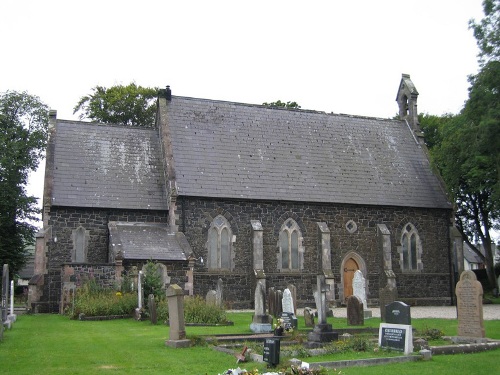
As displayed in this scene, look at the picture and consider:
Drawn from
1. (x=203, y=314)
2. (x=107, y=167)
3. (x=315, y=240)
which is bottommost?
(x=203, y=314)

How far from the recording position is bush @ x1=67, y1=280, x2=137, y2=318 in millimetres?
23964

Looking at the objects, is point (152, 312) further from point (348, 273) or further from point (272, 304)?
point (348, 273)

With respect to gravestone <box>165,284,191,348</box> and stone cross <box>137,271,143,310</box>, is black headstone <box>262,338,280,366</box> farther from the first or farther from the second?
stone cross <box>137,271,143,310</box>

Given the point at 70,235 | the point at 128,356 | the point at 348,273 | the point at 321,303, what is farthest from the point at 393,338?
the point at 70,235

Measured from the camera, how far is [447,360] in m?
13.4

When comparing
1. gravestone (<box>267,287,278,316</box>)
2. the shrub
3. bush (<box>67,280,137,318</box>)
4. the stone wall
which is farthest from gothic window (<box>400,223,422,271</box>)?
the shrub

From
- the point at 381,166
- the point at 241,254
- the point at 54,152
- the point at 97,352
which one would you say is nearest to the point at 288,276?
the point at 241,254

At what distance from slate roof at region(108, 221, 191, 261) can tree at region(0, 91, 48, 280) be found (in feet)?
43.8

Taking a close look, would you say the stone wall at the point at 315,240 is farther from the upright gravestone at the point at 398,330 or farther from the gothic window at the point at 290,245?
the upright gravestone at the point at 398,330

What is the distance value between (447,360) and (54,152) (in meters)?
24.5

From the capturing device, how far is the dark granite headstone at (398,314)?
589 inches

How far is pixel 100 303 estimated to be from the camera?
949 inches

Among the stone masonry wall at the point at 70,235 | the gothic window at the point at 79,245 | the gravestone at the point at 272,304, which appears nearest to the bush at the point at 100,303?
the stone masonry wall at the point at 70,235

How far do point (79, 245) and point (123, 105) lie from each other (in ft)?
66.9
